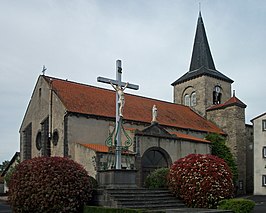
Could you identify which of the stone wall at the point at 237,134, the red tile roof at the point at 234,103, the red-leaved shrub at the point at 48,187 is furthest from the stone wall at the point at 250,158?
the red-leaved shrub at the point at 48,187

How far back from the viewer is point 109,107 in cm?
3562

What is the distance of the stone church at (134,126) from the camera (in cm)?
3136

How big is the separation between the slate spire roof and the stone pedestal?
1205 inches

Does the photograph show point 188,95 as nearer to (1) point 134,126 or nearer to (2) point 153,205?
(1) point 134,126

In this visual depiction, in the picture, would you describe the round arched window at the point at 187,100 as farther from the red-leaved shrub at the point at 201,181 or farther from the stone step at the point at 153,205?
the stone step at the point at 153,205

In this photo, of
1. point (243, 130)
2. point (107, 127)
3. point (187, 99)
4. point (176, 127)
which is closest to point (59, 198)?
point (107, 127)

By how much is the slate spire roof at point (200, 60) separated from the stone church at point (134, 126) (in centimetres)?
20

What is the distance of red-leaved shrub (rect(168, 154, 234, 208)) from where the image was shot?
18.6m

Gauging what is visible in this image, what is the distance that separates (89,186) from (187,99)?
111ft

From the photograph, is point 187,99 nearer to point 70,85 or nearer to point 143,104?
point 143,104

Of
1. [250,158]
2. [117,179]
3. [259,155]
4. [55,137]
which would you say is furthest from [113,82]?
[250,158]

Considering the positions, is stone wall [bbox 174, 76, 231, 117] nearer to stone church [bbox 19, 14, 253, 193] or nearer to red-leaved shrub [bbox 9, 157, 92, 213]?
stone church [bbox 19, 14, 253, 193]

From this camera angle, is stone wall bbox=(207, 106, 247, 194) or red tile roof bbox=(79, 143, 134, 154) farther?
stone wall bbox=(207, 106, 247, 194)

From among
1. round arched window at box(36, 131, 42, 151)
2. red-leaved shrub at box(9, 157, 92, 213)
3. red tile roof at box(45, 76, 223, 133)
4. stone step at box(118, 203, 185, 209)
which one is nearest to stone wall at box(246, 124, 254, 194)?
red tile roof at box(45, 76, 223, 133)
